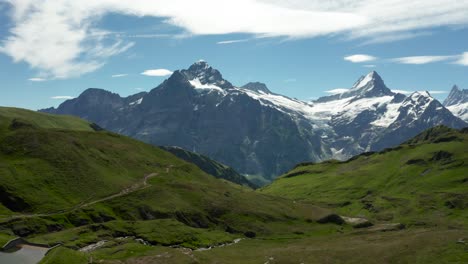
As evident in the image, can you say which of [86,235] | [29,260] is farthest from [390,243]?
[29,260]

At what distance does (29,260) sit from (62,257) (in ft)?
46.5

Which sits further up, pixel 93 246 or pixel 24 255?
pixel 24 255

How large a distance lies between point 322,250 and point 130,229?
2563 inches

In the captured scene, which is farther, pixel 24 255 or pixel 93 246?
pixel 93 246

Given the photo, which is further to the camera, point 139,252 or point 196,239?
point 196,239

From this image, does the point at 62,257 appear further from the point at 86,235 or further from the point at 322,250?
the point at 322,250

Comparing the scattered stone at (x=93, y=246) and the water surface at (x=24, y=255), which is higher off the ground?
the water surface at (x=24, y=255)

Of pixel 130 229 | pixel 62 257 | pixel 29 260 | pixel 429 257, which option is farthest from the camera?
pixel 130 229

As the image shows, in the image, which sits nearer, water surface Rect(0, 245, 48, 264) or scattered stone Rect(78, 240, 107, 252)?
water surface Rect(0, 245, 48, 264)

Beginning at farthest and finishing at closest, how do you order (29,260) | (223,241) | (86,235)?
(223,241), (86,235), (29,260)

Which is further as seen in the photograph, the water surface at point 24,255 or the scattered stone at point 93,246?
the scattered stone at point 93,246

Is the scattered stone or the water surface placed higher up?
the water surface

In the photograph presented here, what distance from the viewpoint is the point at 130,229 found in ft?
599

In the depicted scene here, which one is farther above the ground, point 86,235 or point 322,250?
point 86,235
